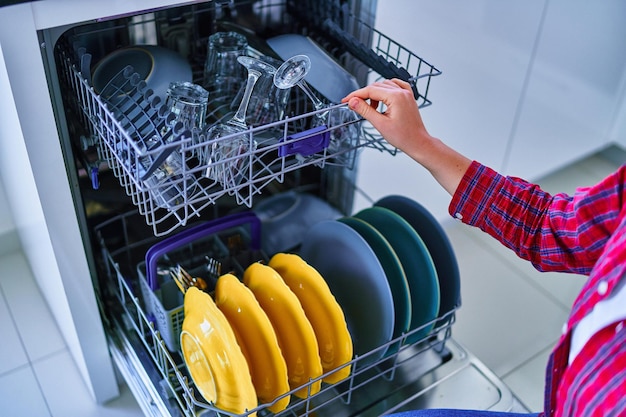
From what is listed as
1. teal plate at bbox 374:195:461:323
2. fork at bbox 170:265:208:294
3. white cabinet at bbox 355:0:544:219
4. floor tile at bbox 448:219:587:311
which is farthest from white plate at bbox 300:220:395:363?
floor tile at bbox 448:219:587:311

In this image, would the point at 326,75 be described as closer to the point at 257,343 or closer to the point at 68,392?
the point at 257,343

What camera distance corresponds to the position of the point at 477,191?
91cm

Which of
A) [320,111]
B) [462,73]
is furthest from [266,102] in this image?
[462,73]

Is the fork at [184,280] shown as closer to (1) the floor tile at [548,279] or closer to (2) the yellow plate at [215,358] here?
(2) the yellow plate at [215,358]

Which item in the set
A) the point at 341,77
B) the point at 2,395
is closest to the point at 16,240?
the point at 2,395

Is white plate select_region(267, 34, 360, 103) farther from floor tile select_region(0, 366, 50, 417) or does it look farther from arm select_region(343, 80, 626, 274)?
floor tile select_region(0, 366, 50, 417)

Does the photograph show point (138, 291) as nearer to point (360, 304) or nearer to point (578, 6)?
point (360, 304)

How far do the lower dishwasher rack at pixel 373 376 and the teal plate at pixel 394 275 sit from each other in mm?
28

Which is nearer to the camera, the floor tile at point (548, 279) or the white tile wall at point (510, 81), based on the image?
the white tile wall at point (510, 81)

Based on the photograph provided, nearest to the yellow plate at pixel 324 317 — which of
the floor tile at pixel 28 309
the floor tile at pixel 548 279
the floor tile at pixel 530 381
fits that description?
the floor tile at pixel 530 381

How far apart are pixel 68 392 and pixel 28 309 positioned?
0.97 ft

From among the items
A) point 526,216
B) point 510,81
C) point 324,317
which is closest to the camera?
point 526,216

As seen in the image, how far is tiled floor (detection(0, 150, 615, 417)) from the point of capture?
4.34 ft

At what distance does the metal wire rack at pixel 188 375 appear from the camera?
1059 mm
